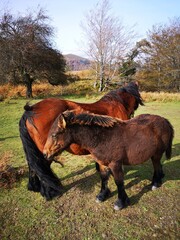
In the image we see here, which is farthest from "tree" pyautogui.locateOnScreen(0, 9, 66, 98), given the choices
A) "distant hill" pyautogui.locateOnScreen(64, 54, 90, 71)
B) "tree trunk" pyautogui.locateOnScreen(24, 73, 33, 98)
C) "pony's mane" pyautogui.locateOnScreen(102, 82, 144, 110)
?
"pony's mane" pyautogui.locateOnScreen(102, 82, 144, 110)

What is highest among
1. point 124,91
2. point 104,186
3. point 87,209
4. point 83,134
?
point 124,91

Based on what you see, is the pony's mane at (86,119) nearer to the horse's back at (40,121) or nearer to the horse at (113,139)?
the horse at (113,139)

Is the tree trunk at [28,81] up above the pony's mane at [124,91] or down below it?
below

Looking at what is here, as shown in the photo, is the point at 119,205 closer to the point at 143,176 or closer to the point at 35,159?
the point at 143,176

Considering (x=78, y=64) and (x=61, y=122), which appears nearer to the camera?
(x=61, y=122)

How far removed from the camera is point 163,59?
82.4 ft

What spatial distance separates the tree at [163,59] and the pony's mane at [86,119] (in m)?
24.1

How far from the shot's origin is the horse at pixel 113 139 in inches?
120

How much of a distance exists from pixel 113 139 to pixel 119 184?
81 cm

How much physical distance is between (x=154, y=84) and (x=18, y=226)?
25938mm

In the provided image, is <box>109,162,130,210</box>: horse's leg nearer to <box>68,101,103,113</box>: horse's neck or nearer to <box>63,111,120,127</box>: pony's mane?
<box>63,111,120,127</box>: pony's mane

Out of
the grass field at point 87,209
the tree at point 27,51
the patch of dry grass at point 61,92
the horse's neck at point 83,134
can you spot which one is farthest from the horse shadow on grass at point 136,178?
the tree at point 27,51

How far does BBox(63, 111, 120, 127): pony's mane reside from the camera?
2.99 metres

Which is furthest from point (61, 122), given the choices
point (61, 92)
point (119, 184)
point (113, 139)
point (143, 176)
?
point (61, 92)
